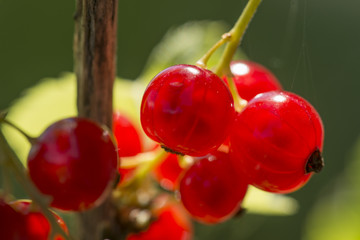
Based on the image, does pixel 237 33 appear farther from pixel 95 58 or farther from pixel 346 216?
pixel 346 216

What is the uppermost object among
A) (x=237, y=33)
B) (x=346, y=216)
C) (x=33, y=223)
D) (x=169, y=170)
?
(x=237, y=33)

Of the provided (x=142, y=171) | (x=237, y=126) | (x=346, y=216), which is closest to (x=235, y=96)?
(x=237, y=126)

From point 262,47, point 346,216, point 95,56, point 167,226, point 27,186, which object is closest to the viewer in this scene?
point 27,186

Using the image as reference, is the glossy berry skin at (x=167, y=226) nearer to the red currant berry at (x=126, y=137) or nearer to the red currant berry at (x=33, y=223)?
the red currant berry at (x=126, y=137)

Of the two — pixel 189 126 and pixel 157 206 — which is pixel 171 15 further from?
pixel 189 126

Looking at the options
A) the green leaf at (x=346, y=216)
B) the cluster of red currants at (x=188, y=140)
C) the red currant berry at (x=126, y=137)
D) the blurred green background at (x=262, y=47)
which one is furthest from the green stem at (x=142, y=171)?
the blurred green background at (x=262, y=47)

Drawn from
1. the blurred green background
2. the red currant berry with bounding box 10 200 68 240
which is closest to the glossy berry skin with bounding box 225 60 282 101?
the red currant berry with bounding box 10 200 68 240

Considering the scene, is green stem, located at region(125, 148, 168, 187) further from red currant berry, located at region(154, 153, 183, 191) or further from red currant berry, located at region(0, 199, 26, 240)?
red currant berry, located at region(0, 199, 26, 240)
